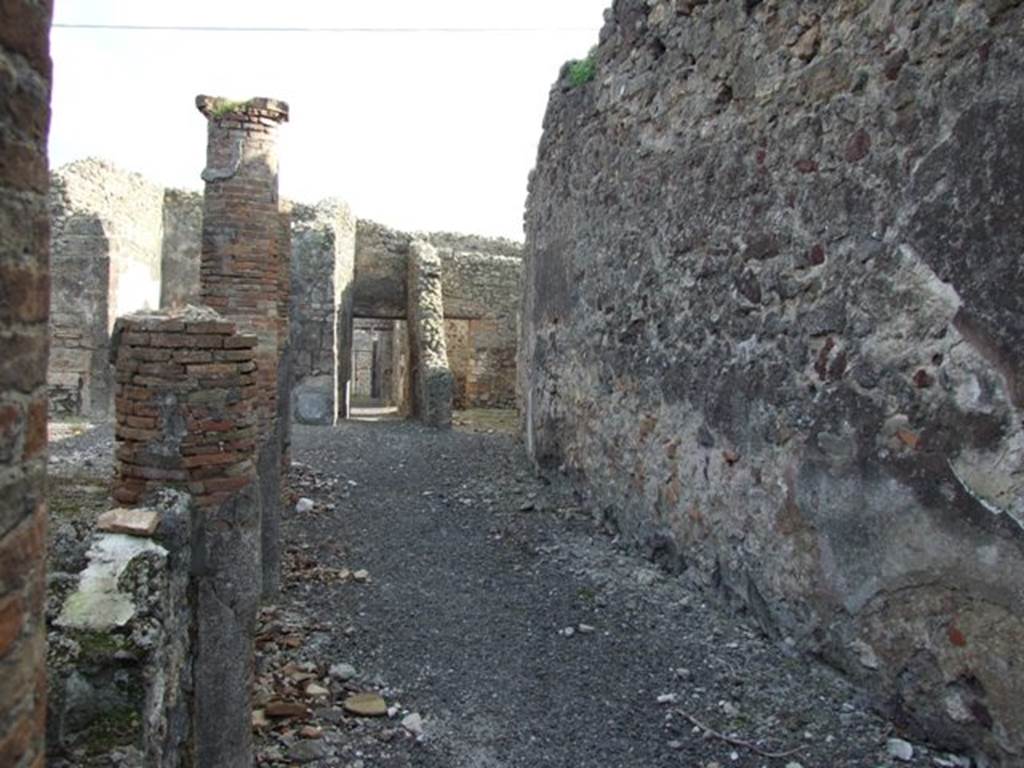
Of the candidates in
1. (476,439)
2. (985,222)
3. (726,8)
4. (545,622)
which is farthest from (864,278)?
(476,439)

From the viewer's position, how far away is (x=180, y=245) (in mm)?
17281

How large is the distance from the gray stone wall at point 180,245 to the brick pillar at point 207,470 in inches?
585

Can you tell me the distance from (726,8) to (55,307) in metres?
12.8

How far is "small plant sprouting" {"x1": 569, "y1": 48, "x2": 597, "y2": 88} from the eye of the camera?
7.12 metres

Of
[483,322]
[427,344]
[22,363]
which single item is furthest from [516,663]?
[483,322]

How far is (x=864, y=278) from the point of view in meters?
3.67

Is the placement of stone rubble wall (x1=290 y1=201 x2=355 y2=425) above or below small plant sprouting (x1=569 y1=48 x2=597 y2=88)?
below

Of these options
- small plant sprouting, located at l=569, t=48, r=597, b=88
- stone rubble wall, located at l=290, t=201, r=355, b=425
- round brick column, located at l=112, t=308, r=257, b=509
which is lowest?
round brick column, located at l=112, t=308, r=257, b=509

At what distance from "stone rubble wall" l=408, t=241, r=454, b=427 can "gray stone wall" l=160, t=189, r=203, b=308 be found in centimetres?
528

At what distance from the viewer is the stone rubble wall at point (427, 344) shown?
1277 cm

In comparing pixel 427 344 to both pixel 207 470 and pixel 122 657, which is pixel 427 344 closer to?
pixel 207 470

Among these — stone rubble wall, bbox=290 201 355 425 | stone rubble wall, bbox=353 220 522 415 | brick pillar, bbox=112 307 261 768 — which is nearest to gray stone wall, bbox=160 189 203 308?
stone rubble wall, bbox=353 220 522 415

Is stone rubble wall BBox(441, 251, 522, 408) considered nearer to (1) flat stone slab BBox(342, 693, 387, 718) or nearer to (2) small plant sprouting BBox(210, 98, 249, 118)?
(2) small plant sprouting BBox(210, 98, 249, 118)

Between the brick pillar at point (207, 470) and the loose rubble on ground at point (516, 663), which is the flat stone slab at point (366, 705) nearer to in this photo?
the loose rubble on ground at point (516, 663)
